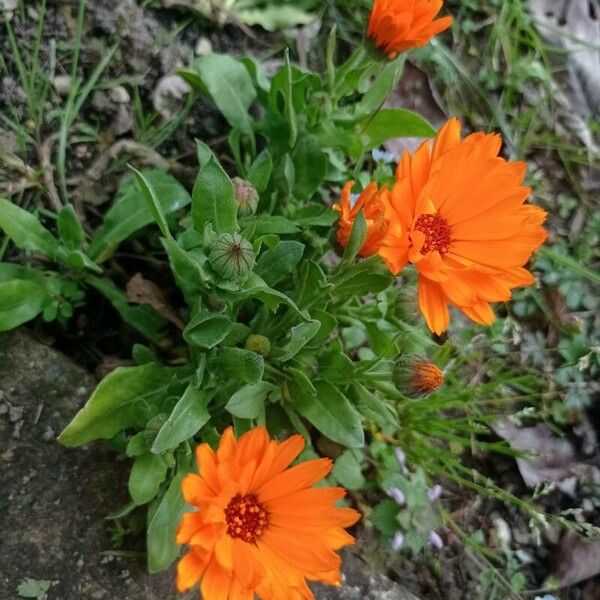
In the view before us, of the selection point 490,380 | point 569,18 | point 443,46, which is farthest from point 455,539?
point 569,18

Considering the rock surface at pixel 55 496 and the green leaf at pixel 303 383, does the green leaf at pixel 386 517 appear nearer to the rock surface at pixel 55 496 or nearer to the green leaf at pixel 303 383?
the rock surface at pixel 55 496

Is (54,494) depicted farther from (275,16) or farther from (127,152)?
(275,16)

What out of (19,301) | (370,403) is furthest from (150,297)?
(370,403)

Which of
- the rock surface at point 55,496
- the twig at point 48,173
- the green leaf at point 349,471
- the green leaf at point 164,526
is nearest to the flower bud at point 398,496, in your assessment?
the green leaf at point 349,471

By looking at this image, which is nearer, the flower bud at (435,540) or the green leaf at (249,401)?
the green leaf at (249,401)

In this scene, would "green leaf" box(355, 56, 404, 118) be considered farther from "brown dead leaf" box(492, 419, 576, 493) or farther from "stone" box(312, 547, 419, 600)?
"stone" box(312, 547, 419, 600)
